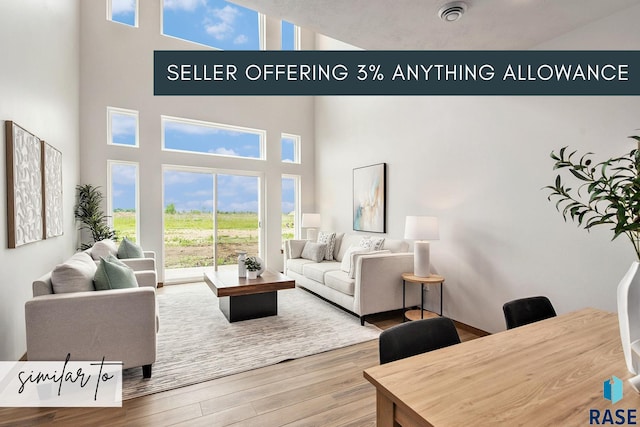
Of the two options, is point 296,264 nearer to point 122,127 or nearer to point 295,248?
point 295,248

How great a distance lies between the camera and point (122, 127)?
4.95 m

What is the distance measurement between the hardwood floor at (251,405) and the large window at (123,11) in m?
5.46

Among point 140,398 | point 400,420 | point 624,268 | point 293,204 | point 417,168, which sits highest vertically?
point 417,168

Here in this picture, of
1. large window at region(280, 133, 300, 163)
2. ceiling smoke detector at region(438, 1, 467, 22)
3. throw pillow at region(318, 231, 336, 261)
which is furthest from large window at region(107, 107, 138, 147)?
ceiling smoke detector at region(438, 1, 467, 22)

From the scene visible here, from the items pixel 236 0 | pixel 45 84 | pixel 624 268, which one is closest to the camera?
pixel 236 0

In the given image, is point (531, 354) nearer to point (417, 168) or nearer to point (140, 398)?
point (140, 398)

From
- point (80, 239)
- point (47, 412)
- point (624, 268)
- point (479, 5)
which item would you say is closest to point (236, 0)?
point (479, 5)

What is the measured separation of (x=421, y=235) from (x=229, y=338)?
2198mm

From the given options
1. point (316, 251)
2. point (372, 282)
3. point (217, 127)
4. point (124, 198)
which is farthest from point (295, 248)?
point (124, 198)

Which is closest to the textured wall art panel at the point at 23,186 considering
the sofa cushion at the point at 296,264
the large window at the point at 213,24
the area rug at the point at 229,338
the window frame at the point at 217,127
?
the area rug at the point at 229,338

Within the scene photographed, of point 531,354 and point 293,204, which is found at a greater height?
point 293,204

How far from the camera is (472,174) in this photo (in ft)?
10.6

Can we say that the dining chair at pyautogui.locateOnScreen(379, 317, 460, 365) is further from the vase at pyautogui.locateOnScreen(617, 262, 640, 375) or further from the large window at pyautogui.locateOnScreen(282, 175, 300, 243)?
the large window at pyautogui.locateOnScreen(282, 175, 300, 243)

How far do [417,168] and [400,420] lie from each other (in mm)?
3397
